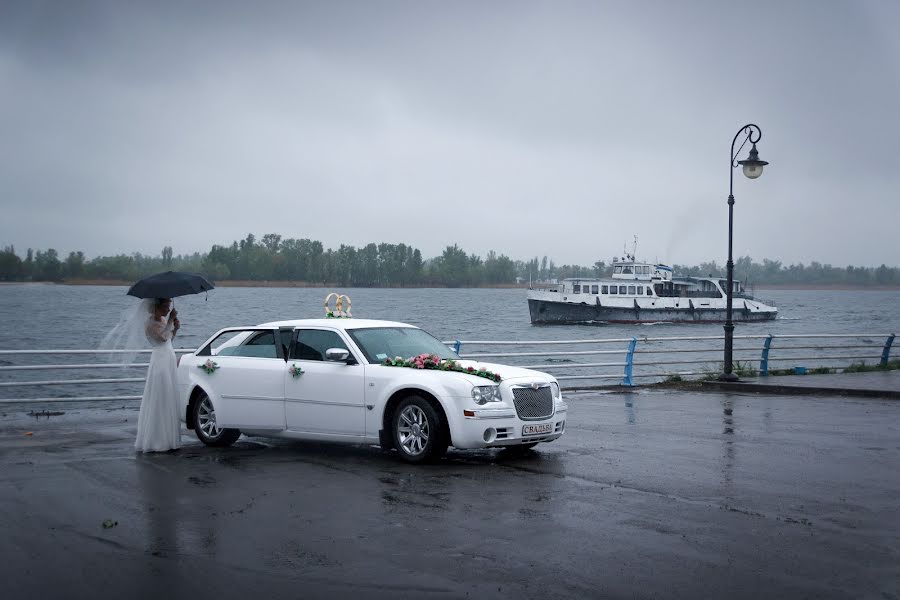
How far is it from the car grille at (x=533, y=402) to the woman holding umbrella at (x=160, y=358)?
14.4 ft

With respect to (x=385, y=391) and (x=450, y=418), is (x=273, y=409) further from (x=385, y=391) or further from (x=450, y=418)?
(x=450, y=418)

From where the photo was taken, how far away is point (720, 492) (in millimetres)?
8836

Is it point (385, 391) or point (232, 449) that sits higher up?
point (385, 391)

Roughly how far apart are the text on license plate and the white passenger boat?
76.0 metres

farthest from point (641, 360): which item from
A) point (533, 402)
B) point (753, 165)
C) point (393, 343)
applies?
point (533, 402)

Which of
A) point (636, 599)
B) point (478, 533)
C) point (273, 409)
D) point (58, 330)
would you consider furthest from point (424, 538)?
point (58, 330)

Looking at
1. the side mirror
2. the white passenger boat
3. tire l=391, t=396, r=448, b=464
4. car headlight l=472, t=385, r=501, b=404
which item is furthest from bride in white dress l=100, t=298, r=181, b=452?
the white passenger boat

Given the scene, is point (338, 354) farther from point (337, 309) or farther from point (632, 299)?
point (632, 299)

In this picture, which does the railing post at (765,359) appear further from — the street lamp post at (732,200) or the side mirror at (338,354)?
the side mirror at (338,354)

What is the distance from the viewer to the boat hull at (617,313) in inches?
3406

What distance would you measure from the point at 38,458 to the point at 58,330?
6656cm

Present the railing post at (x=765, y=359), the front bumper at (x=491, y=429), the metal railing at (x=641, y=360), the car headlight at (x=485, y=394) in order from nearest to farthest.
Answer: the front bumper at (x=491, y=429) → the car headlight at (x=485, y=394) → the metal railing at (x=641, y=360) → the railing post at (x=765, y=359)

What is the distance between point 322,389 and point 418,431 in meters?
1.39

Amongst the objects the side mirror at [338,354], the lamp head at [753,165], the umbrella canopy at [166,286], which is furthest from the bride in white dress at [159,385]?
the lamp head at [753,165]
